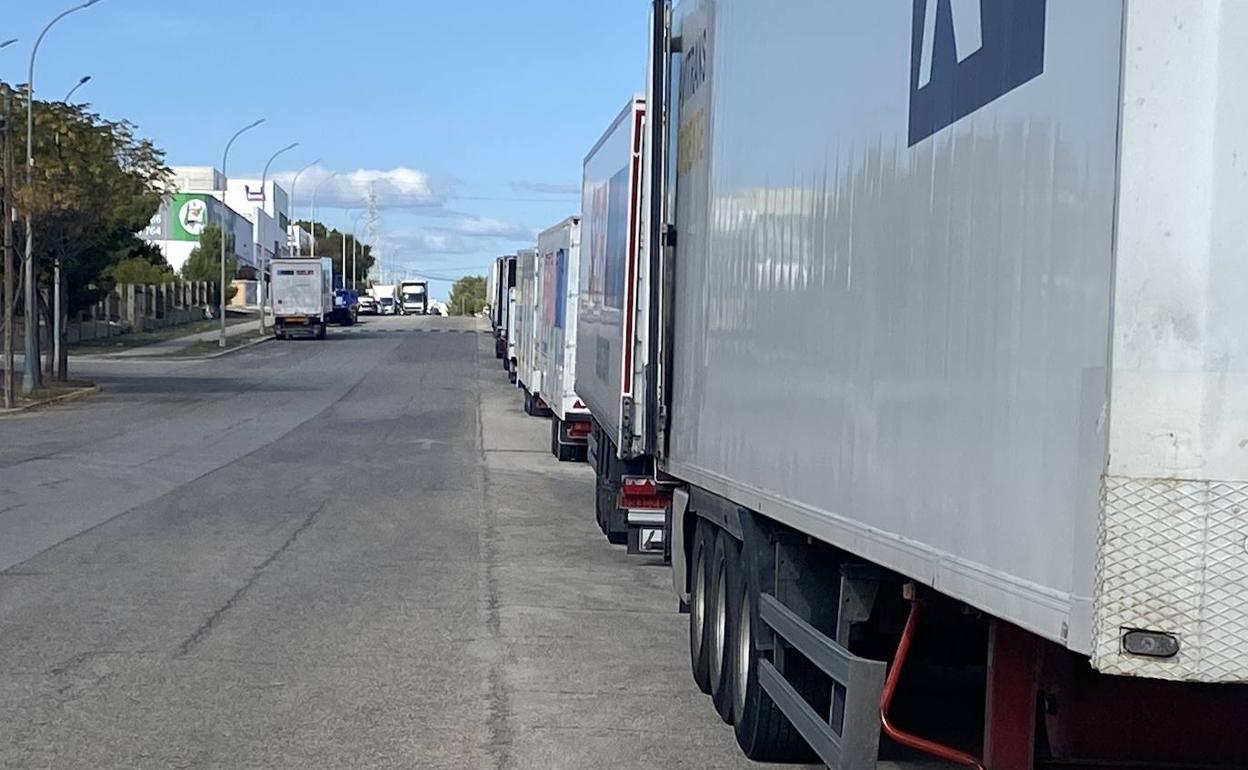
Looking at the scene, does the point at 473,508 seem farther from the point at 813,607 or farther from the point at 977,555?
the point at 977,555

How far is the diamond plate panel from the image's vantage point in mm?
3766

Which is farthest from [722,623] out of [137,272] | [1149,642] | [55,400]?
[137,272]

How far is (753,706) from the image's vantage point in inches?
309

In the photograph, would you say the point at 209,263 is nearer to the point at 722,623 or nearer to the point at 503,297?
the point at 503,297

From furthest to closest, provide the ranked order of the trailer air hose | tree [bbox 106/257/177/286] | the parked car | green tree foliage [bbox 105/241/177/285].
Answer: the parked car, tree [bbox 106/257/177/286], green tree foliage [bbox 105/241/177/285], the trailer air hose

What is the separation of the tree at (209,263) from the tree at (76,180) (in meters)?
60.8

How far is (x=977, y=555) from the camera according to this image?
4.64 metres

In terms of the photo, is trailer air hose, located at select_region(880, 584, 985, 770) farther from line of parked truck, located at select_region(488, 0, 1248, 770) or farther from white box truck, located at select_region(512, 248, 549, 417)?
white box truck, located at select_region(512, 248, 549, 417)

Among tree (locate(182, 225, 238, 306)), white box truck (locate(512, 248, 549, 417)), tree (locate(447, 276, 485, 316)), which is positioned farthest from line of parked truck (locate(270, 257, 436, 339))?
tree (locate(447, 276, 485, 316))

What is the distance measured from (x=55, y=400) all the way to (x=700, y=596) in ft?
104

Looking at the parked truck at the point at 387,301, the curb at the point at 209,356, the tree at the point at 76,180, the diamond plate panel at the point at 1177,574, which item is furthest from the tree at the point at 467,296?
the diamond plate panel at the point at 1177,574

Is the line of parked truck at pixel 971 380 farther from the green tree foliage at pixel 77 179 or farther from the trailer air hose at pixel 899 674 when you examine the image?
the green tree foliage at pixel 77 179

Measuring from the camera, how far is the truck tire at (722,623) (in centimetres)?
839

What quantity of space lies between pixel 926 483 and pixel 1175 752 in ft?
3.42
